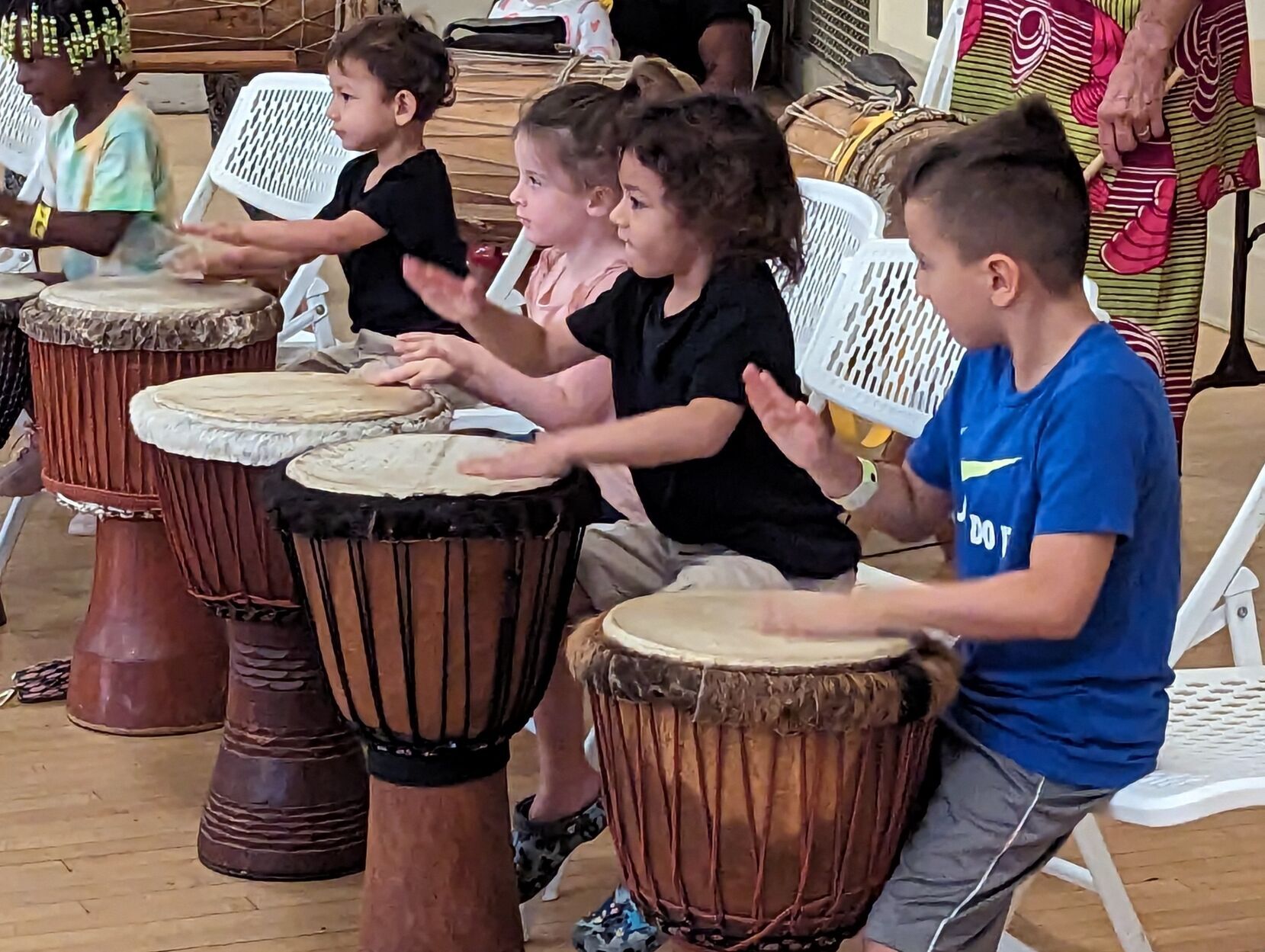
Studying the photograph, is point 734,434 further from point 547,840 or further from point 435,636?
point 547,840

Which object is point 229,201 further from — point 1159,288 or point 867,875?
point 867,875

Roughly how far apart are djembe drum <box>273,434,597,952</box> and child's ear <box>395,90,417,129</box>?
1.07 metres

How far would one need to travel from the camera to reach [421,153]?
10.3ft

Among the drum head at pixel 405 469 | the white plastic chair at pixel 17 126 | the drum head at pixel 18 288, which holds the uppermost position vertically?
the drum head at pixel 405 469

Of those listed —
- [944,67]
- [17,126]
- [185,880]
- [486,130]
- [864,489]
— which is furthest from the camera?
[17,126]

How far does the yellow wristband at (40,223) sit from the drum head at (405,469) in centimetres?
120

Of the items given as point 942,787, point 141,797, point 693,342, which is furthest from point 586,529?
point 141,797

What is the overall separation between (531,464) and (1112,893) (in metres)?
0.82

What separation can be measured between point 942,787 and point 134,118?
7.06ft

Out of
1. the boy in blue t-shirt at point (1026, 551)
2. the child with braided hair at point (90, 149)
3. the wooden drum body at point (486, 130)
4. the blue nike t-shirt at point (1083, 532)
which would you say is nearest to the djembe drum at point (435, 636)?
the boy in blue t-shirt at point (1026, 551)

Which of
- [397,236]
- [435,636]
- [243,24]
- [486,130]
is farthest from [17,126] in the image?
[435,636]

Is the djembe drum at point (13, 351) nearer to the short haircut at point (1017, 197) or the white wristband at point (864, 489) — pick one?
the white wristband at point (864, 489)

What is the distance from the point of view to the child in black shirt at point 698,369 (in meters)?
2.04

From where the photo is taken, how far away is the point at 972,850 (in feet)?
5.59
